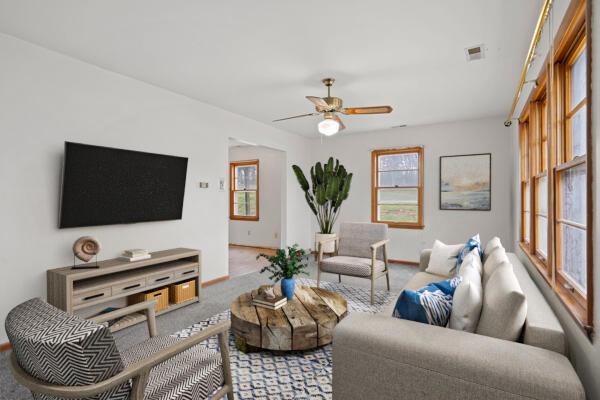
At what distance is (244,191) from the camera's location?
7.95 metres

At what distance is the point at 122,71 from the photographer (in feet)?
10.8

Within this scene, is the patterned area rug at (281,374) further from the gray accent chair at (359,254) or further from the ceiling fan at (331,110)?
the ceiling fan at (331,110)

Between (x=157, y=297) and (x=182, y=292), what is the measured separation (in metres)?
0.29

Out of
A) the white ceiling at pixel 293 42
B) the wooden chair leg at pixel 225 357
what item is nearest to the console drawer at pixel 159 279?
the wooden chair leg at pixel 225 357

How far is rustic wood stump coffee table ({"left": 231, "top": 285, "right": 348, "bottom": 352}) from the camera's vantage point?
230 cm

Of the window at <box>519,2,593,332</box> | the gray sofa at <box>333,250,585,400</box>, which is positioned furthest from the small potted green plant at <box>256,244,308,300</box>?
the window at <box>519,2,593,332</box>

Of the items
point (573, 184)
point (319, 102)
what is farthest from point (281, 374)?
point (319, 102)

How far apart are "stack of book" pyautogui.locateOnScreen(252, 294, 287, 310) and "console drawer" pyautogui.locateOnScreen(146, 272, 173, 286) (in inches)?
48.1

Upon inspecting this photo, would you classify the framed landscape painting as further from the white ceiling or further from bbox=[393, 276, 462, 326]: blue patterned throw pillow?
bbox=[393, 276, 462, 326]: blue patterned throw pillow

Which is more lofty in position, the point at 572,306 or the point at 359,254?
the point at 572,306

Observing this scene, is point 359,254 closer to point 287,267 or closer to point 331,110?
point 287,267

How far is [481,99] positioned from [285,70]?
2.73 m

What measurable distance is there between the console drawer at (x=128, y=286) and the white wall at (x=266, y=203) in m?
4.18

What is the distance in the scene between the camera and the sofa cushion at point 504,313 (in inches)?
52.9
